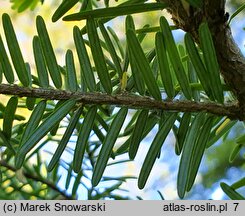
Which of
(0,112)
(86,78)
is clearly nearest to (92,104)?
(86,78)

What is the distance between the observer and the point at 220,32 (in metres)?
0.26

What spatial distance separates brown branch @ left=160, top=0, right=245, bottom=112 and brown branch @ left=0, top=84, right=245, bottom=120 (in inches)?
0.5

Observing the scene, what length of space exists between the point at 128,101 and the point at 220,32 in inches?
2.6

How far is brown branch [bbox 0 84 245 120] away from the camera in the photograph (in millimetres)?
276

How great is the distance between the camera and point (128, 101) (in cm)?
28

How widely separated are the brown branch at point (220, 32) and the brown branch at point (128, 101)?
0.01 meters

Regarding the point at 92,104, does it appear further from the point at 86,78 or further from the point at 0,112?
the point at 0,112

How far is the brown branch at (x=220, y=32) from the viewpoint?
0.26 m

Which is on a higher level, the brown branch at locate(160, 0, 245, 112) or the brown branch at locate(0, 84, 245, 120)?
the brown branch at locate(160, 0, 245, 112)

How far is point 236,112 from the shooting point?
29 centimetres

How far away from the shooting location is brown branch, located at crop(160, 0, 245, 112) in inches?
10.1

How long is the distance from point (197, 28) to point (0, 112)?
180 millimetres
